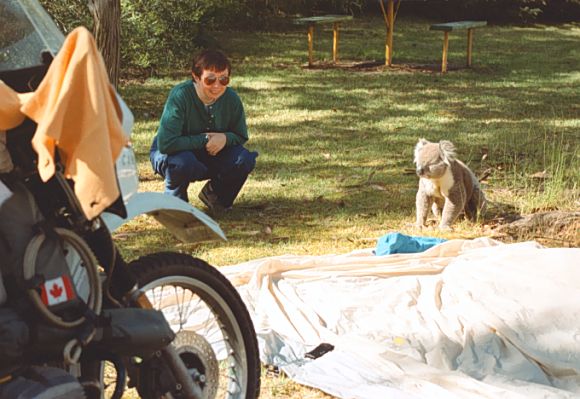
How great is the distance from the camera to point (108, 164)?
260cm

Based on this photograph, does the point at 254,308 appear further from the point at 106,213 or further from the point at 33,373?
the point at 33,373

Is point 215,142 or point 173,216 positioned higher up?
point 173,216

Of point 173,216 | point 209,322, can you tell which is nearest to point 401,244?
point 209,322

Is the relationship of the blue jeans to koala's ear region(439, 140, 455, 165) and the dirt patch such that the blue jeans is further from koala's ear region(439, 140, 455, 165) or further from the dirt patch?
the dirt patch

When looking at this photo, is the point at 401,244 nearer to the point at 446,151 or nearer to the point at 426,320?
the point at 446,151

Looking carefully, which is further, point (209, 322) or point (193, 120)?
point (193, 120)

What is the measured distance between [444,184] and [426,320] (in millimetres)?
2166

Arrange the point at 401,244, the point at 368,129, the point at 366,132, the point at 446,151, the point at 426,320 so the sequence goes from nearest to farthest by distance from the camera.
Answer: the point at 426,320
the point at 401,244
the point at 446,151
the point at 366,132
the point at 368,129

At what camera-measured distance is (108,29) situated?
7586mm

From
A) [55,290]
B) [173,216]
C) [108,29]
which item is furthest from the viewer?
[108,29]

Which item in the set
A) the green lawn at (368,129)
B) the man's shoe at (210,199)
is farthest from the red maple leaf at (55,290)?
the man's shoe at (210,199)

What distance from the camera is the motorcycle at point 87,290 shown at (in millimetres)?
2701

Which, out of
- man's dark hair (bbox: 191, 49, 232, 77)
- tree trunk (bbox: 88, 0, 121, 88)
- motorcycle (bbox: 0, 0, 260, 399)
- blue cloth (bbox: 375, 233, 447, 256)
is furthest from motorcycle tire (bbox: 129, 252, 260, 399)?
tree trunk (bbox: 88, 0, 121, 88)

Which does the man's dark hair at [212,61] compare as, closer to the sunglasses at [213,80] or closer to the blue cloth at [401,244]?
the sunglasses at [213,80]
